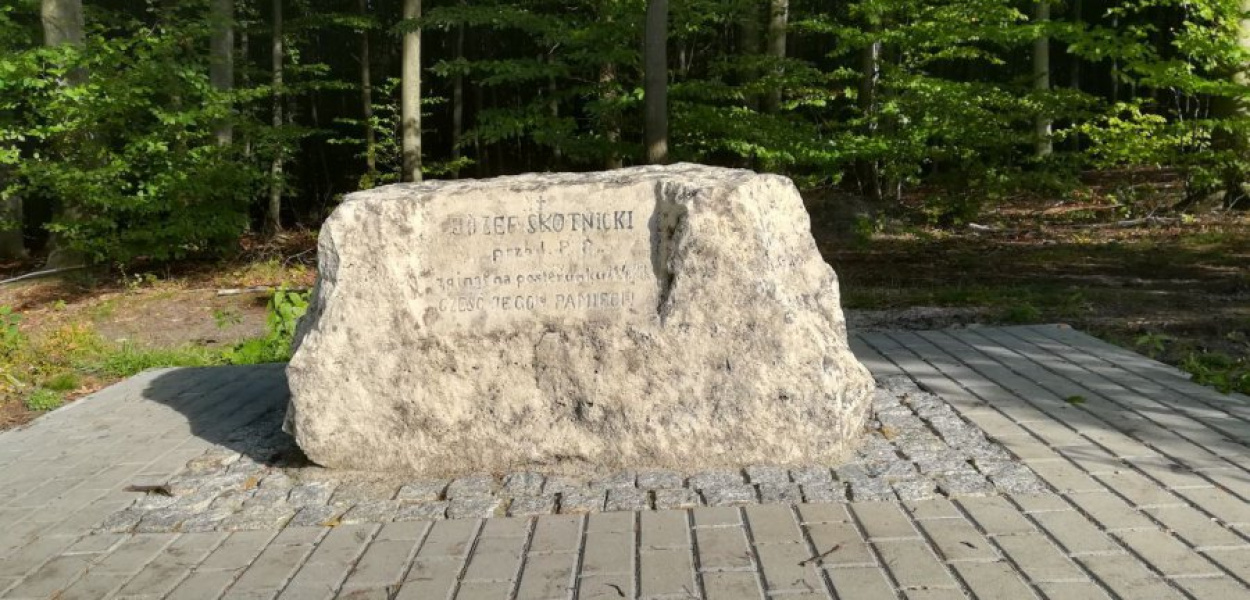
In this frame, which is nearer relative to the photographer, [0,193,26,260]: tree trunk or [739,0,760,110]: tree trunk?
[739,0,760,110]: tree trunk

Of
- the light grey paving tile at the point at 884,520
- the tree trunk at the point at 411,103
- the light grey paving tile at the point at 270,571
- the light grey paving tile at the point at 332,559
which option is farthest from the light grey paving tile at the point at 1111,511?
the tree trunk at the point at 411,103

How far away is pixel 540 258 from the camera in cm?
464

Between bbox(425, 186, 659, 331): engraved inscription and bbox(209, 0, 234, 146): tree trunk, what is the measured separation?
934cm

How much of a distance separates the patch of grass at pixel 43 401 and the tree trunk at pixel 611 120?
6858 mm

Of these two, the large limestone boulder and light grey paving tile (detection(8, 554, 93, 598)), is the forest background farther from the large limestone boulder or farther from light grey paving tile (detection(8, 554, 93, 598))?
light grey paving tile (detection(8, 554, 93, 598))

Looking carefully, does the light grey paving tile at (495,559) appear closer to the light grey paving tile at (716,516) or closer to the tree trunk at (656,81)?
the light grey paving tile at (716,516)

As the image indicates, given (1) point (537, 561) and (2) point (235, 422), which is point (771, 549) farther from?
(2) point (235, 422)

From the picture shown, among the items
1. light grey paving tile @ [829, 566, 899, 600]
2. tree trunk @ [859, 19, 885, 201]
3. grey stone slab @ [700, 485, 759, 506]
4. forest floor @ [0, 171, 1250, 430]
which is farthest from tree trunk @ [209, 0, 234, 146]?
light grey paving tile @ [829, 566, 899, 600]

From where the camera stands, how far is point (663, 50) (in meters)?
10.6

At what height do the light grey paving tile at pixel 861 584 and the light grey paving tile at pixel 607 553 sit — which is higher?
the light grey paving tile at pixel 861 584

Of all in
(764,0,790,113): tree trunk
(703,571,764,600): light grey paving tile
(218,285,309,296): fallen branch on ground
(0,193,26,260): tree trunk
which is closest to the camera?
(703,571,764,600): light grey paving tile

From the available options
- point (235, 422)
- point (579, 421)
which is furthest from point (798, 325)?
point (235, 422)

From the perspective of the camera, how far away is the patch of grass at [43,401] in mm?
6461

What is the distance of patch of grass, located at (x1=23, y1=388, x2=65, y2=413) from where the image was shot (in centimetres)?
646
